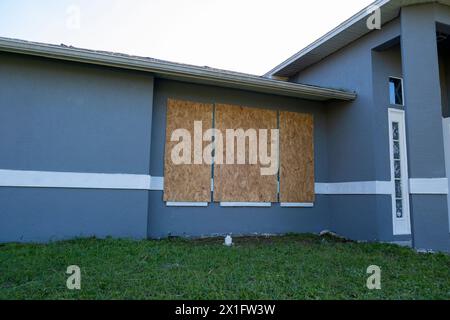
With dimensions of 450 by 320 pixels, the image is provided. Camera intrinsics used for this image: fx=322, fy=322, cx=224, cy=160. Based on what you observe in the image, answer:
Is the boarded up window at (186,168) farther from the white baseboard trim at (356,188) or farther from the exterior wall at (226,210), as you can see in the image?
the white baseboard trim at (356,188)

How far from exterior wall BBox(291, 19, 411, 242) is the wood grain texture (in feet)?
5.64

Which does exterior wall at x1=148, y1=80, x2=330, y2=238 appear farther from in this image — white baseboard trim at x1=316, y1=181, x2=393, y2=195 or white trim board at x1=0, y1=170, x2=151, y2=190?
white trim board at x1=0, y1=170, x2=151, y2=190

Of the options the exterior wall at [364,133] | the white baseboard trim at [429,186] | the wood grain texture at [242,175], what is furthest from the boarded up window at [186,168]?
the white baseboard trim at [429,186]

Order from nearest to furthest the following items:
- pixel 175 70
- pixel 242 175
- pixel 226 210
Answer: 1. pixel 175 70
2. pixel 226 210
3. pixel 242 175

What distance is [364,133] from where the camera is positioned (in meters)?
7.39

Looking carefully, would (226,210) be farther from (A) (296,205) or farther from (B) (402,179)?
(B) (402,179)

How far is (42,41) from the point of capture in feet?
18.4

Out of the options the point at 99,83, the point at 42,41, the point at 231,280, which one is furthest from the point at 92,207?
the point at 231,280

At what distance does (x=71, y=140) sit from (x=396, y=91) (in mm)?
7260

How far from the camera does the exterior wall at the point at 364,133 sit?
277 inches

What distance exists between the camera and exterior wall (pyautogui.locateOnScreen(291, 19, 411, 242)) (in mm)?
7043

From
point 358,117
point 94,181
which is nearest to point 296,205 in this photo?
point 358,117

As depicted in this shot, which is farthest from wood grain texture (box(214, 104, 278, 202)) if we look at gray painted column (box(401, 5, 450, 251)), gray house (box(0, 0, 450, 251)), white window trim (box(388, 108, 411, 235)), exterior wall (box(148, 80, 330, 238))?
gray painted column (box(401, 5, 450, 251))

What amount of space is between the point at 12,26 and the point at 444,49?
9.70m
